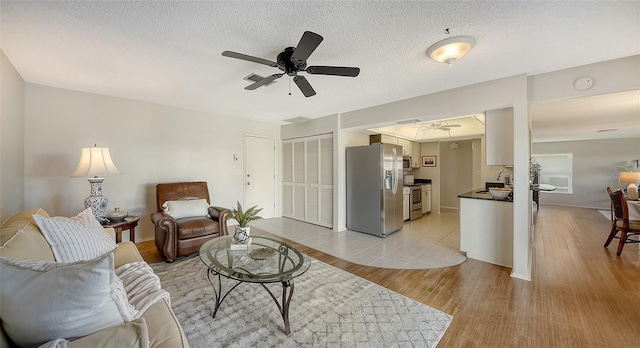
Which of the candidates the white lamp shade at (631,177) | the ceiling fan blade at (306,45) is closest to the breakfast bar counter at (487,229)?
the ceiling fan blade at (306,45)

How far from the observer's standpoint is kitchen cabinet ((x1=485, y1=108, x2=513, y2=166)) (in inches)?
114

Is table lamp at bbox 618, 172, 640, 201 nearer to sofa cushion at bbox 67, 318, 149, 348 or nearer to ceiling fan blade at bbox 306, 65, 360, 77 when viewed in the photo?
ceiling fan blade at bbox 306, 65, 360, 77

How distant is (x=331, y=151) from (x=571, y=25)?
344 centimetres

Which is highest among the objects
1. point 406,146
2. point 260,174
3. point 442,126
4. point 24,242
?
point 442,126

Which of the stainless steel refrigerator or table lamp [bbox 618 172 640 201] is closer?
the stainless steel refrigerator

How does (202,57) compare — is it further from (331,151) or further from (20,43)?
(331,151)

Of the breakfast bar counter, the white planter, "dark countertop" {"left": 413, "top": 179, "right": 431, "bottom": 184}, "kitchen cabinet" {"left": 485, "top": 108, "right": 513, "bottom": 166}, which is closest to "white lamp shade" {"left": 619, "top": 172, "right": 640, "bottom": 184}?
"dark countertop" {"left": 413, "top": 179, "right": 431, "bottom": 184}

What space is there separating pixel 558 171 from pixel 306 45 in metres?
9.93

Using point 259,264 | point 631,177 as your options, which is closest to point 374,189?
point 259,264

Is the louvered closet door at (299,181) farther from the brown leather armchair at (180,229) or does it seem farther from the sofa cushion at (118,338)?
the sofa cushion at (118,338)

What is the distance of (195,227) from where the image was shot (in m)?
3.10

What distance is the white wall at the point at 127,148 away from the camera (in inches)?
121

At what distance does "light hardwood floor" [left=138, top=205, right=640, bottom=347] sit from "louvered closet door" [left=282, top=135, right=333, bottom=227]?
57.1 inches

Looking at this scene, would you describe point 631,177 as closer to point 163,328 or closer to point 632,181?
point 632,181
